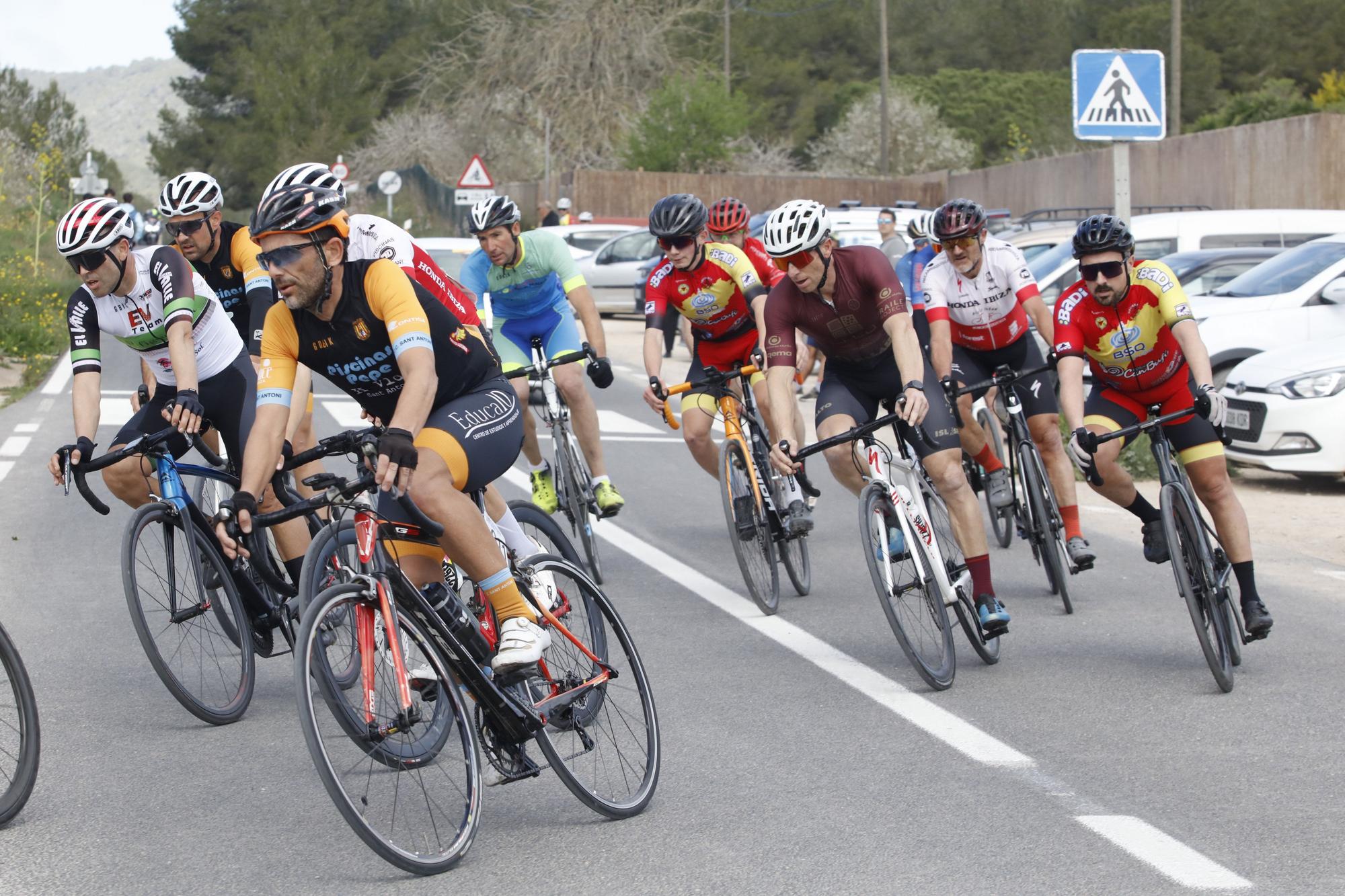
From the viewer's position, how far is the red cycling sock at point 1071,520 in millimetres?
8852

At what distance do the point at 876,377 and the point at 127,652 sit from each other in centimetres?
363

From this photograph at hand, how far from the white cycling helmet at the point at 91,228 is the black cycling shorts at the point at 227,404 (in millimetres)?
726

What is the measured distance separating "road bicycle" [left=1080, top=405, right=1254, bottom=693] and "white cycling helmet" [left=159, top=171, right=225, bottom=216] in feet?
13.0

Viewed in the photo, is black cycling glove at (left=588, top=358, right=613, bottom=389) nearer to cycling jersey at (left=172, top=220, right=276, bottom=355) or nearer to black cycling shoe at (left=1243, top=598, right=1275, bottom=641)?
cycling jersey at (left=172, top=220, right=276, bottom=355)

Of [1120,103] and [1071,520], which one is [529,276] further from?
[1120,103]

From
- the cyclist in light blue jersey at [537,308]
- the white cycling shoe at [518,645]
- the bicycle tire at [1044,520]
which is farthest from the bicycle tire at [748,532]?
the white cycling shoe at [518,645]

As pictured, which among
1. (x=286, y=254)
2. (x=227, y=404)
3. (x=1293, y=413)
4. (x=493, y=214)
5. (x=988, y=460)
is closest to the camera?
(x=286, y=254)

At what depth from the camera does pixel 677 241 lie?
9.34 m

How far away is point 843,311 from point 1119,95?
620 centimetres

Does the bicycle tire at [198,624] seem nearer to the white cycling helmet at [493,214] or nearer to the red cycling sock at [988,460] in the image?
the white cycling helmet at [493,214]

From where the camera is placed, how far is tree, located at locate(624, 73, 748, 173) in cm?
5341

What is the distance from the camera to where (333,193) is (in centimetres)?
504

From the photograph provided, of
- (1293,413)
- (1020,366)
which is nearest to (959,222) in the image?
(1020,366)

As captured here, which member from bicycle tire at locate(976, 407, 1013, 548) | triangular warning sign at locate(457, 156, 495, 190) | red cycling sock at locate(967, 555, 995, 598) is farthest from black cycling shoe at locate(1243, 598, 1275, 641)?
triangular warning sign at locate(457, 156, 495, 190)
